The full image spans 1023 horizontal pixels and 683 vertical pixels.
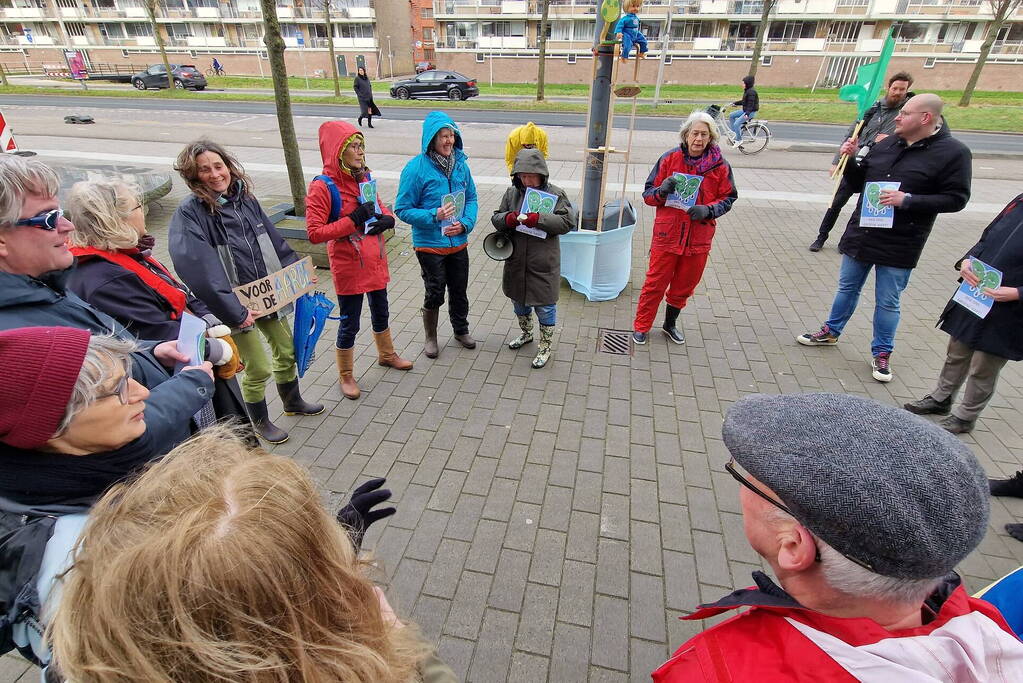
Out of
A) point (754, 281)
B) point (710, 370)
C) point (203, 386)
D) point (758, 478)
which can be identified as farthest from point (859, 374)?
point (203, 386)

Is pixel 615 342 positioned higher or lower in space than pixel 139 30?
lower

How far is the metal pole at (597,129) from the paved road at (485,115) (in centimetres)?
1311

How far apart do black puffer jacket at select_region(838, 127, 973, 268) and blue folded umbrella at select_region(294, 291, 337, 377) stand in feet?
14.0

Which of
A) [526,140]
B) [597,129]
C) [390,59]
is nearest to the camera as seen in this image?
[526,140]

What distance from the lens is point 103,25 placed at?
47281 millimetres

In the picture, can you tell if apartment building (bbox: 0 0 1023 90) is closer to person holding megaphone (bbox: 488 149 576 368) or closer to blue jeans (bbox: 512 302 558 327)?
person holding megaphone (bbox: 488 149 576 368)

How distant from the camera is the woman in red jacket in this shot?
11.5ft

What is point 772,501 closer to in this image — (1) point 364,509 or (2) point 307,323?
(1) point 364,509

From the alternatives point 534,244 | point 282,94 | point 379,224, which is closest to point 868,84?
point 534,244

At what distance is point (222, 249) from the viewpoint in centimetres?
293

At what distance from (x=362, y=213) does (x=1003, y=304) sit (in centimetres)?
422

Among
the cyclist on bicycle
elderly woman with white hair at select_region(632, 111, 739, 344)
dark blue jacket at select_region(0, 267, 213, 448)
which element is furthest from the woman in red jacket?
the cyclist on bicycle

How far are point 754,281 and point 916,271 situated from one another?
2311mm

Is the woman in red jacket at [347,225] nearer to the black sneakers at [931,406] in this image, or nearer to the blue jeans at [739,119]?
the black sneakers at [931,406]
